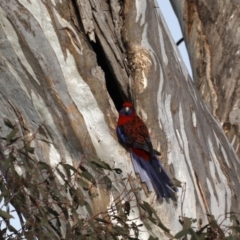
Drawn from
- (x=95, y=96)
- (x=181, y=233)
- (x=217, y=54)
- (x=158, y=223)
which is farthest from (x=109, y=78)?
(x=217, y=54)

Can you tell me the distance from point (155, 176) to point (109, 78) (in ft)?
1.16

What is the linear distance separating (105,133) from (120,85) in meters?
0.17

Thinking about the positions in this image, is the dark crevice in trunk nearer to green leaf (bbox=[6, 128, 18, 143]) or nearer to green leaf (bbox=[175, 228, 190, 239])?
green leaf (bbox=[6, 128, 18, 143])

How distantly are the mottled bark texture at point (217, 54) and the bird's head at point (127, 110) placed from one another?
72cm

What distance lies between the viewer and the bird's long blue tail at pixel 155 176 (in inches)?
107

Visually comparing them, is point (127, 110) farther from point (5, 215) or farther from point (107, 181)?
point (5, 215)

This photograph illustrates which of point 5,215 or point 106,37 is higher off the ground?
point 106,37

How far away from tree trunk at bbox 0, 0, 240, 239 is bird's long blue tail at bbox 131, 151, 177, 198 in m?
0.03

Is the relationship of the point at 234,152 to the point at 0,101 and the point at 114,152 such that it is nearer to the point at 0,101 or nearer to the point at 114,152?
the point at 114,152

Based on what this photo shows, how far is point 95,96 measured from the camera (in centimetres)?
271

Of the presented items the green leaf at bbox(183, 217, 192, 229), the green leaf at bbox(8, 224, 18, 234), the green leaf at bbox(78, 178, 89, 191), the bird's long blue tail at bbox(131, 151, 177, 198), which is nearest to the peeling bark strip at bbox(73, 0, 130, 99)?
the bird's long blue tail at bbox(131, 151, 177, 198)

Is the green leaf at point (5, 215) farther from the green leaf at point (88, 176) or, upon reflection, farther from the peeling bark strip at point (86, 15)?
the peeling bark strip at point (86, 15)

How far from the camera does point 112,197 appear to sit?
271 centimetres

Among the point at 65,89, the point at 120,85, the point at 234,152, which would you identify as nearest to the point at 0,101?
the point at 65,89
